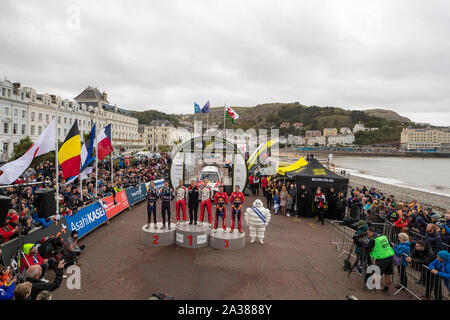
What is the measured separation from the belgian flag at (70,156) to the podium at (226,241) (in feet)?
18.9

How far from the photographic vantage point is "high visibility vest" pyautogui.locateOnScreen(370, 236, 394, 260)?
20.8 ft

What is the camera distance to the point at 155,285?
6570 mm

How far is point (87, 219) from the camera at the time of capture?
10.2m

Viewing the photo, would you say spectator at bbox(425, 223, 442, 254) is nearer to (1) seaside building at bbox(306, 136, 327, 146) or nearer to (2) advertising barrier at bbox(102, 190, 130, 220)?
(2) advertising barrier at bbox(102, 190, 130, 220)

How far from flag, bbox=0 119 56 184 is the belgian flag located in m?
0.67

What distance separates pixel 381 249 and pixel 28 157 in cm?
1035

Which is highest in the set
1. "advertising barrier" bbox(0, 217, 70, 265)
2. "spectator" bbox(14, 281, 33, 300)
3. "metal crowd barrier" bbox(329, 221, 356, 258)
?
"spectator" bbox(14, 281, 33, 300)

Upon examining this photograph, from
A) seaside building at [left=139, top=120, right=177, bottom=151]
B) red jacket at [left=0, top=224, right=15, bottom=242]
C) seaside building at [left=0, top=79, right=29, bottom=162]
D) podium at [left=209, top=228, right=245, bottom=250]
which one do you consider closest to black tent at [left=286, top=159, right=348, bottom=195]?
podium at [left=209, top=228, right=245, bottom=250]

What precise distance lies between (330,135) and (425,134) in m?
56.6

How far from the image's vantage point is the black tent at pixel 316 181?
13312mm

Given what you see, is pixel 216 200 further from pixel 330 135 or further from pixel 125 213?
pixel 330 135

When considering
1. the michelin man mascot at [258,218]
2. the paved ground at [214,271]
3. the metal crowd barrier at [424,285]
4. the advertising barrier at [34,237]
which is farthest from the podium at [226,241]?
the advertising barrier at [34,237]

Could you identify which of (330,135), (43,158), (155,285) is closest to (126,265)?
(155,285)
